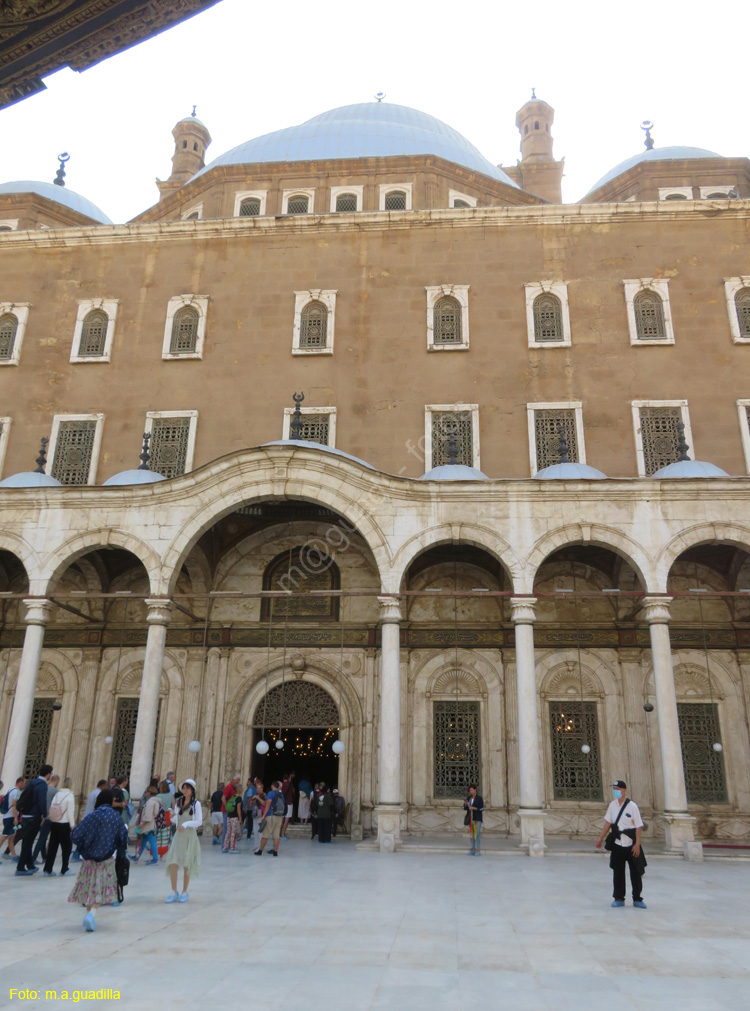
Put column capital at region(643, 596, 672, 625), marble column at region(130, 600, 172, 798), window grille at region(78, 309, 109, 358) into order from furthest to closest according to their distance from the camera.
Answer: window grille at region(78, 309, 109, 358)
column capital at region(643, 596, 672, 625)
marble column at region(130, 600, 172, 798)

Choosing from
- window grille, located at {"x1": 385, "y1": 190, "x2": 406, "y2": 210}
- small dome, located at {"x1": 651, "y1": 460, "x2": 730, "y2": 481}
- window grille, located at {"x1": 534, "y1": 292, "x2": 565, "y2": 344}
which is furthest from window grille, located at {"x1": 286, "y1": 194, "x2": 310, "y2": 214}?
small dome, located at {"x1": 651, "y1": 460, "x2": 730, "y2": 481}

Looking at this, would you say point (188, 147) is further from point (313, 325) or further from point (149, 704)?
point (149, 704)

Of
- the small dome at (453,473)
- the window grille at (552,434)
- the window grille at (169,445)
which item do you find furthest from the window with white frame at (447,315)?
the window grille at (169,445)

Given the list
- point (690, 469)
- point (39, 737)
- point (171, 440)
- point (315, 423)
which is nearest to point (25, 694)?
point (39, 737)

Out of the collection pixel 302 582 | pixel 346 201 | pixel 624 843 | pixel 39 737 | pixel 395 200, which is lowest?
pixel 624 843

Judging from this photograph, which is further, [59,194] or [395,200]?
[59,194]

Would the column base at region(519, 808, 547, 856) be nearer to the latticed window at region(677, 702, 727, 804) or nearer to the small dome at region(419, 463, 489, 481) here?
the latticed window at region(677, 702, 727, 804)

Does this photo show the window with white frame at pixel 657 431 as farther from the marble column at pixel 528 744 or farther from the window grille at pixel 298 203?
the window grille at pixel 298 203

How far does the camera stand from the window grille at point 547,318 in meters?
17.4

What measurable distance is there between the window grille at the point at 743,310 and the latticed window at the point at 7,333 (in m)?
16.3

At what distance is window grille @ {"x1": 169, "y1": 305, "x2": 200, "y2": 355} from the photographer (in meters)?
17.9

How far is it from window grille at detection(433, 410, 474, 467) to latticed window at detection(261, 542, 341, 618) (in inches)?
126

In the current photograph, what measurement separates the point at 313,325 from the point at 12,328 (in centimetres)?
713

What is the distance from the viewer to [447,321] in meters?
17.7
